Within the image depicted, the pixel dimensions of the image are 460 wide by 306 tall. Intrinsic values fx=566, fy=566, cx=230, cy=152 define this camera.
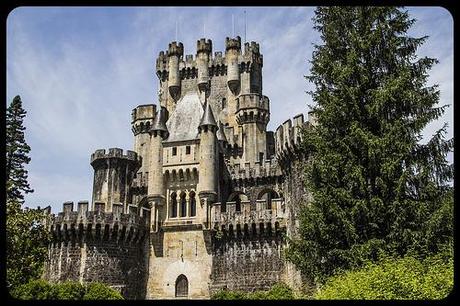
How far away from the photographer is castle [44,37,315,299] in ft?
125

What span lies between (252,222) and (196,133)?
348 inches

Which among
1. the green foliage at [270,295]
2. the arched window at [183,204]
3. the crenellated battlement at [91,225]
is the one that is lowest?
the green foliage at [270,295]

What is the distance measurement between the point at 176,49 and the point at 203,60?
3.68m

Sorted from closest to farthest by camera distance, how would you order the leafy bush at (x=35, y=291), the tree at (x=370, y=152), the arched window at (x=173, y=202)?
the tree at (x=370, y=152) < the leafy bush at (x=35, y=291) < the arched window at (x=173, y=202)

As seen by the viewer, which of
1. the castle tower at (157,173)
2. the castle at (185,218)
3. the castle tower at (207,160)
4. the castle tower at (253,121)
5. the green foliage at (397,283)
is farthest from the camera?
the castle tower at (253,121)

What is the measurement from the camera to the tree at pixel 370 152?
74.5 ft

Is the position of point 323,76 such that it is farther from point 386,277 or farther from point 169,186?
point 169,186

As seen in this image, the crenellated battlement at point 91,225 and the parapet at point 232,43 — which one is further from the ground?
the parapet at point 232,43

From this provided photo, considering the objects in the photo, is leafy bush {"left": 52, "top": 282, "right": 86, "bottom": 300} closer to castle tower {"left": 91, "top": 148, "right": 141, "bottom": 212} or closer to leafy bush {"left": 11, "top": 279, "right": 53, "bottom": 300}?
leafy bush {"left": 11, "top": 279, "right": 53, "bottom": 300}

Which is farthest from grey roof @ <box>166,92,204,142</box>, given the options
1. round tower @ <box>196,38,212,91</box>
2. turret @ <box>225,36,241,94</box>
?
turret @ <box>225,36,241,94</box>

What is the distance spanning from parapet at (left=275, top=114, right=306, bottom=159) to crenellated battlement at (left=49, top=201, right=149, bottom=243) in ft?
38.9

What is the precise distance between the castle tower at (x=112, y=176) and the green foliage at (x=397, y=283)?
27.6m

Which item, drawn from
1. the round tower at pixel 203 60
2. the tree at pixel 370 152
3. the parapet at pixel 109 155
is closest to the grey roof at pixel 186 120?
the parapet at pixel 109 155

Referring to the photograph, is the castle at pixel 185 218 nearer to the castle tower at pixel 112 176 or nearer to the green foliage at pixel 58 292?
the castle tower at pixel 112 176
